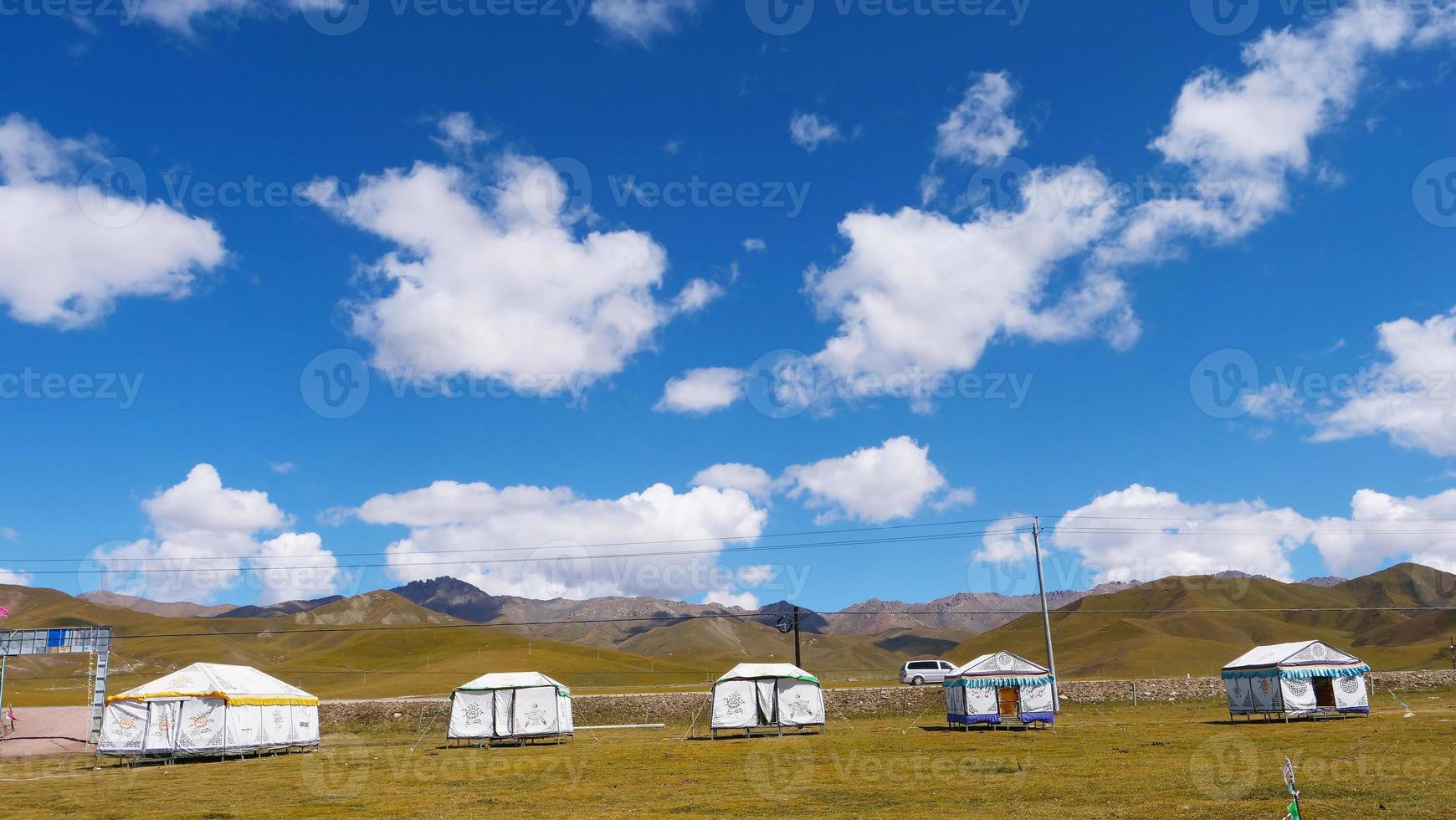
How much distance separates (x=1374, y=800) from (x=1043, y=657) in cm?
15081

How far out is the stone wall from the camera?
194 ft

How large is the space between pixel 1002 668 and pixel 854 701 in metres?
19.7

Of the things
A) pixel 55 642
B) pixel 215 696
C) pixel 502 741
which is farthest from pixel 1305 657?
pixel 55 642

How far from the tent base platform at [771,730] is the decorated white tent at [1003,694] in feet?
21.1

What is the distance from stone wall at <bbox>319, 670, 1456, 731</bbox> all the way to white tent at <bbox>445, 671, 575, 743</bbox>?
16025 mm

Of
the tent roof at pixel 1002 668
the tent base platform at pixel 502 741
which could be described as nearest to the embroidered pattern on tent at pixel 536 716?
the tent base platform at pixel 502 741

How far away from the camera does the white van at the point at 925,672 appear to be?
66938 millimetres

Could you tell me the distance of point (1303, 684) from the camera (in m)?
41.8

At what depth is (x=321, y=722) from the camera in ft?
200

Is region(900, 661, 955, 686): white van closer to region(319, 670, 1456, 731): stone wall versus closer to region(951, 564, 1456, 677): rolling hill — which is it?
region(319, 670, 1456, 731): stone wall

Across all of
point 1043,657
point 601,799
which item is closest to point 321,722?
point 601,799

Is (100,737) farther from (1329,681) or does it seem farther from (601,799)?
(1329,681)

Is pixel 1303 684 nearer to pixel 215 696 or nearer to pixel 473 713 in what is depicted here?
pixel 473 713

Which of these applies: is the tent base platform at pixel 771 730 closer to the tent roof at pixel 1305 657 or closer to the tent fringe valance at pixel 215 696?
the tent fringe valance at pixel 215 696
